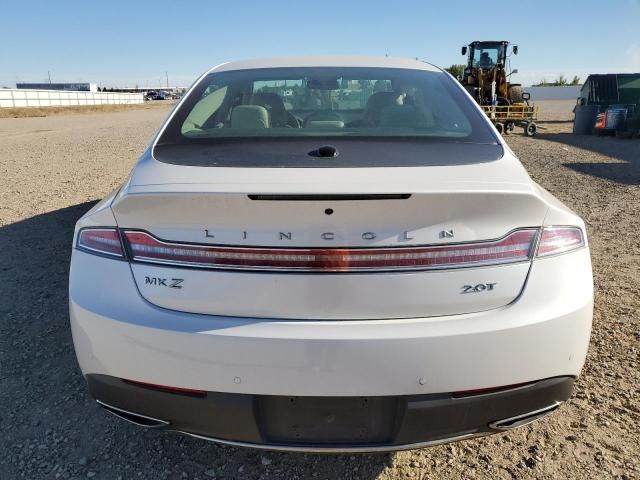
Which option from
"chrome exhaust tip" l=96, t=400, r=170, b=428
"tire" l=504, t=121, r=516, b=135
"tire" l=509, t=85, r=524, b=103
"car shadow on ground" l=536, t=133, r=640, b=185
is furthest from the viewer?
"tire" l=509, t=85, r=524, b=103

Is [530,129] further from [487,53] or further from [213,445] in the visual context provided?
[213,445]

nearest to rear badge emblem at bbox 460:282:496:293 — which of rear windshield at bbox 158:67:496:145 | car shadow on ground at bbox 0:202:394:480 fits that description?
rear windshield at bbox 158:67:496:145

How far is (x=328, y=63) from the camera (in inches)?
120

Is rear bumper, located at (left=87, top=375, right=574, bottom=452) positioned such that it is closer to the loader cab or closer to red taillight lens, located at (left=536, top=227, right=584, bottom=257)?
red taillight lens, located at (left=536, top=227, right=584, bottom=257)

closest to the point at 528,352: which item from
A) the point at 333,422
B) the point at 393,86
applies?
the point at 333,422

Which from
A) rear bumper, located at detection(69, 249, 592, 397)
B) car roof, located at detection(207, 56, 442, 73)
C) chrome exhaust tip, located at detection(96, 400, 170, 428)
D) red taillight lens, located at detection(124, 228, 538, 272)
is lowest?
chrome exhaust tip, located at detection(96, 400, 170, 428)

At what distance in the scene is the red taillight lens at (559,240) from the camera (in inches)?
67.0

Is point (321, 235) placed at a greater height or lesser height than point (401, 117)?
Answer: lesser

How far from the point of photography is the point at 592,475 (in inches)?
82.4

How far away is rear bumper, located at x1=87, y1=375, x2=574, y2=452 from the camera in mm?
1642

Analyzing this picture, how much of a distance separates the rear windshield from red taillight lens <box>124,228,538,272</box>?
28.5 inches

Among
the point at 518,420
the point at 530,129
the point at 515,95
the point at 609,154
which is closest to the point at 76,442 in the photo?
the point at 518,420

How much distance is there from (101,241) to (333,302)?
849 mm

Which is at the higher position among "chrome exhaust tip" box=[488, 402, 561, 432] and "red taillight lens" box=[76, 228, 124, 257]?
"red taillight lens" box=[76, 228, 124, 257]
